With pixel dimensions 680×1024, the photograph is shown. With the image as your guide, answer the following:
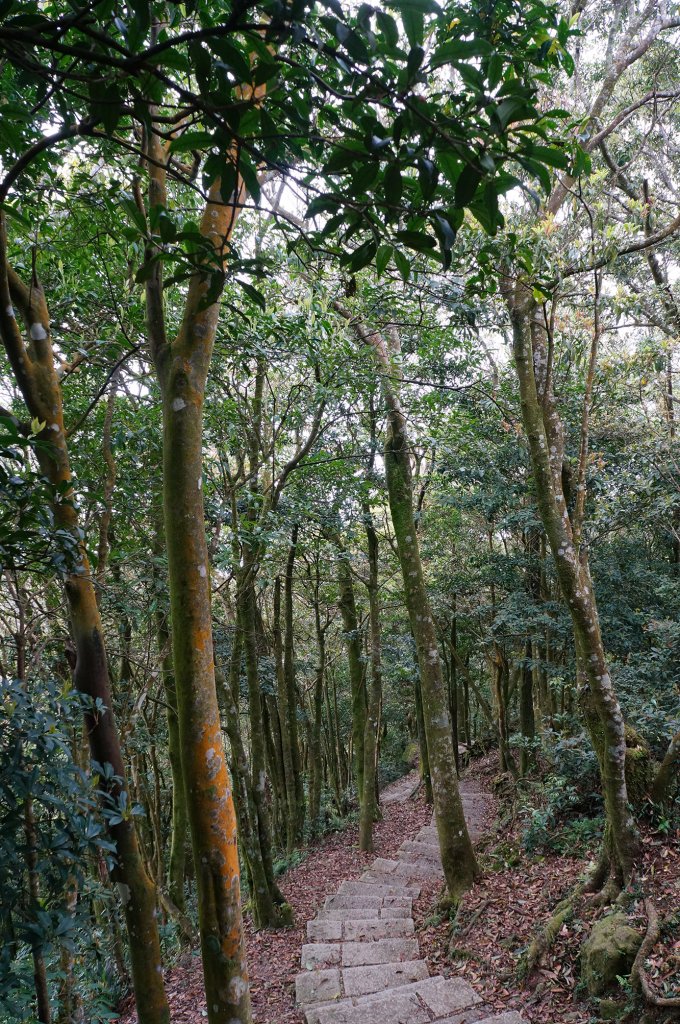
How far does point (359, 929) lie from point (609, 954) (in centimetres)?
335

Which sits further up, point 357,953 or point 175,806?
point 175,806

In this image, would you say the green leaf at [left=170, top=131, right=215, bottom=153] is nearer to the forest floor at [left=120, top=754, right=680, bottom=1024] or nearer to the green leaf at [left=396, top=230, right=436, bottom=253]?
the green leaf at [left=396, top=230, right=436, bottom=253]

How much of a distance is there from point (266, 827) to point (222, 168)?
290 inches

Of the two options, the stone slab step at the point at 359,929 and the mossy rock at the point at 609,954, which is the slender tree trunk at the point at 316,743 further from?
the mossy rock at the point at 609,954

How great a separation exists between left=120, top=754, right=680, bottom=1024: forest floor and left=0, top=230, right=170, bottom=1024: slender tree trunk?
2901mm

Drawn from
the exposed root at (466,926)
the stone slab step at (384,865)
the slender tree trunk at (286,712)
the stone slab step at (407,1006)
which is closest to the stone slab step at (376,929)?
the exposed root at (466,926)

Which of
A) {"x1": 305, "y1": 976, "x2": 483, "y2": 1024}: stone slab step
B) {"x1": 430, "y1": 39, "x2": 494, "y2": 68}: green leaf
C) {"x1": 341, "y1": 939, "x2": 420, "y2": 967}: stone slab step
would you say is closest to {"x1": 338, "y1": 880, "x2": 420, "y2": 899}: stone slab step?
{"x1": 341, "y1": 939, "x2": 420, "y2": 967}: stone slab step

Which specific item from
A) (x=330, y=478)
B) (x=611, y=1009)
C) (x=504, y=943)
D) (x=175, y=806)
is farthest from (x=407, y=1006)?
(x=330, y=478)

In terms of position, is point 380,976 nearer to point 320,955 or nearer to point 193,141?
point 320,955

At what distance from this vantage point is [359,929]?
6.29 meters

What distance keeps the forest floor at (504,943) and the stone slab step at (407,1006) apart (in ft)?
0.64

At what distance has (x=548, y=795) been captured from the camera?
648 centimetres

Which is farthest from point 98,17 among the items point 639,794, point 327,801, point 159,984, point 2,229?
point 327,801

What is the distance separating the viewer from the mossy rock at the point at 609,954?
3.75 metres
